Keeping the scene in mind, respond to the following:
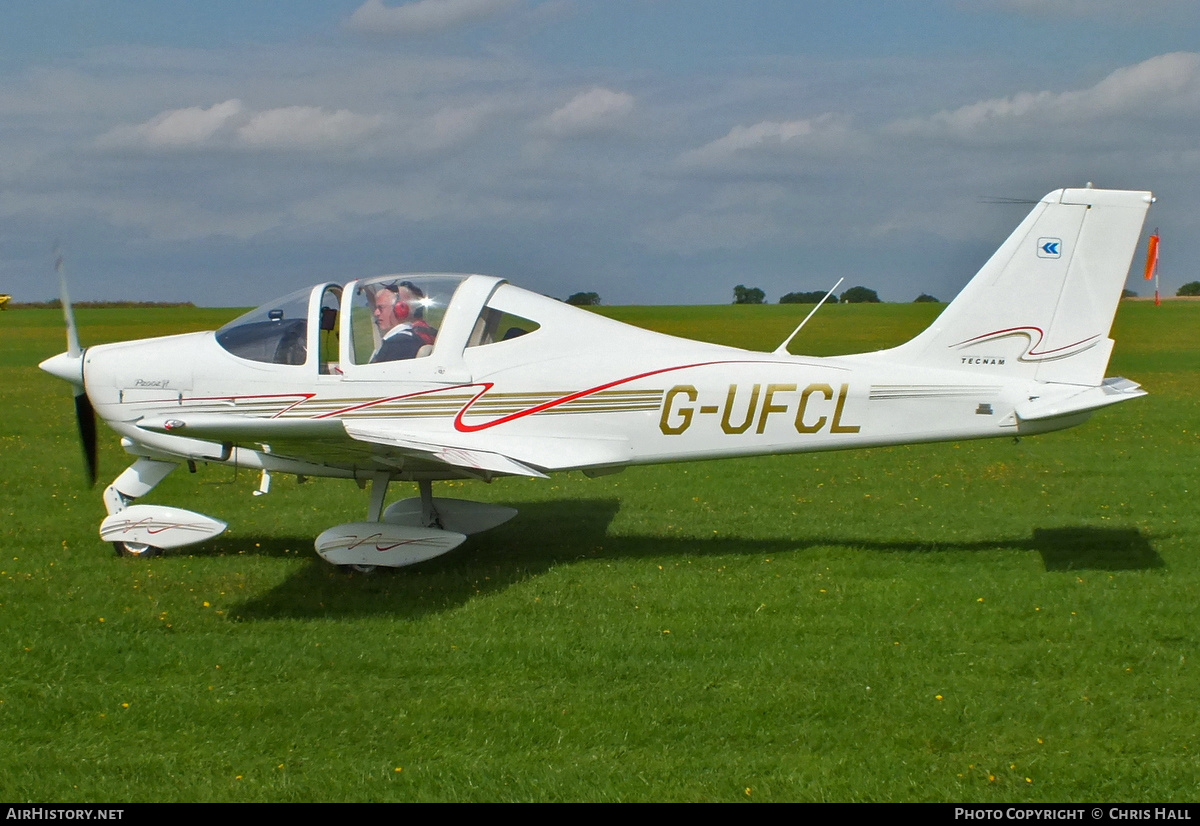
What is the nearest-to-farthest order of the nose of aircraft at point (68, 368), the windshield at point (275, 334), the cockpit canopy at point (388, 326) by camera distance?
the cockpit canopy at point (388, 326) < the windshield at point (275, 334) < the nose of aircraft at point (68, 368)

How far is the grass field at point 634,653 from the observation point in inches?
170

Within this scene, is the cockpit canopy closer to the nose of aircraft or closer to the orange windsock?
the nose of aircraft

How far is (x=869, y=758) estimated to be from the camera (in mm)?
4418

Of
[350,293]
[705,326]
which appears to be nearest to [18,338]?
[705,326]

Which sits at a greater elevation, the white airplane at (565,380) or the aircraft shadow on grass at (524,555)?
the white airplane at (565,380)

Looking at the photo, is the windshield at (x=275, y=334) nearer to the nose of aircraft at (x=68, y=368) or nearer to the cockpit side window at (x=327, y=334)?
the cockpit side window at (x=327, y=334)

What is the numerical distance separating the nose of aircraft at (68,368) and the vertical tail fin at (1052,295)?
19.6ft

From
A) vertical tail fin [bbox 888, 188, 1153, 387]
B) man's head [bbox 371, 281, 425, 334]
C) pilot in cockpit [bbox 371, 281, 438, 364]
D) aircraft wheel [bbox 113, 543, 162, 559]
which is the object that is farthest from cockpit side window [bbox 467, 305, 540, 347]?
aircraft wheel [bbox 113, 543, 162, 559]

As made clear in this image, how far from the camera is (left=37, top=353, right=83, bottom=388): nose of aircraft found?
7.99 m

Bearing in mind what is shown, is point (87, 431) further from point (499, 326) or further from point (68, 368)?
point (499, 326)

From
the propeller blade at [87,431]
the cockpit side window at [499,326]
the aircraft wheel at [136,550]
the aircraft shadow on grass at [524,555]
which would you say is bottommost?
the aircraft shadow on grass at [524,555]

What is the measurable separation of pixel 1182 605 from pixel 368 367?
5417mm

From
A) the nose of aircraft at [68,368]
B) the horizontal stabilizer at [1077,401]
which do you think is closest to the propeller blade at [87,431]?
the nose of aircraft at [68,368]

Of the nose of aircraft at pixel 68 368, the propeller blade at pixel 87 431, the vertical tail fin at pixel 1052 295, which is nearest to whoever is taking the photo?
the vertical tail fin at pixel 1052 295
